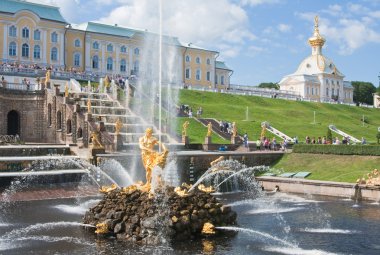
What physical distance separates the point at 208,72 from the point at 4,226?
69.8 metres

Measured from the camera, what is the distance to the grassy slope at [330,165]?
30508 millimetres

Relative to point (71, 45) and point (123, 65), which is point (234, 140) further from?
point (123, 65)

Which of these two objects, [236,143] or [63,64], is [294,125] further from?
[63,64]

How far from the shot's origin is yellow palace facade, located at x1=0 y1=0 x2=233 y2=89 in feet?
208

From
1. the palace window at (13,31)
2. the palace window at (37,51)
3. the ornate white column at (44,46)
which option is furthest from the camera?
the ornate white column at (44,46)

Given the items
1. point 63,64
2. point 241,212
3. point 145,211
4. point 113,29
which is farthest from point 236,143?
point 113,29

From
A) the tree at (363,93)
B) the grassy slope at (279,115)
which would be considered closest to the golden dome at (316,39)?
the tree at (363,93)

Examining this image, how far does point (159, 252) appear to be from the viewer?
14953 mm

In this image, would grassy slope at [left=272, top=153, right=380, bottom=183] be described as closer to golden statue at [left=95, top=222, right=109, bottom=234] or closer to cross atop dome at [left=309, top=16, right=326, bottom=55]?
golden statue at [left=95, top=222, right=109, bottom=234]

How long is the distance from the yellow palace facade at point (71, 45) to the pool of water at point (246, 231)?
38326 mm

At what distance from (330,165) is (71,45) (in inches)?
1815

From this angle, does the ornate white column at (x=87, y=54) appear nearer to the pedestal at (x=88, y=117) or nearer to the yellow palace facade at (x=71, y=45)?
the yellow palace facade at (x=71, y=45)

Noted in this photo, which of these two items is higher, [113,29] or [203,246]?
[113,29]

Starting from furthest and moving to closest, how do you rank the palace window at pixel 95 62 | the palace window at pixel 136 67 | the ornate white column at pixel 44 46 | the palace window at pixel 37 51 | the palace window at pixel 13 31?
the palace window at pixel 136 67 → the palace window at pixel 95 62 → the ornate white column at pixel 44 46 → the palace window at pixel 37 51 → the palace window at pixel 13 31
